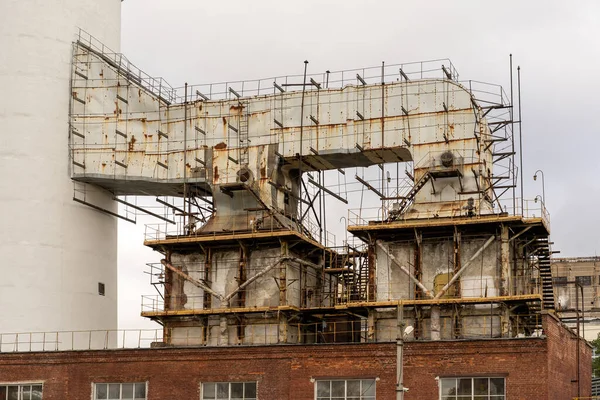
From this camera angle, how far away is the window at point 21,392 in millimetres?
52688

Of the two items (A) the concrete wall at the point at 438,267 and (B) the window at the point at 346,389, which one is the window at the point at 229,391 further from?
(A) the concrete wall at the point at 438,267

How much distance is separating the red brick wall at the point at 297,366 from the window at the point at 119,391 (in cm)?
30

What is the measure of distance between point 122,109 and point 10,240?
930 cm

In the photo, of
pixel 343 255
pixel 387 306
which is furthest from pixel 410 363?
pixel 343 255

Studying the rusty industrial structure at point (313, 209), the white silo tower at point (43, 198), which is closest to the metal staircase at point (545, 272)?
the rusty industrial structure at point (313, 209)

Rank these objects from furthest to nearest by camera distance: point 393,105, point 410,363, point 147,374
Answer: point 393,105 → point 147,374 → point 410,363

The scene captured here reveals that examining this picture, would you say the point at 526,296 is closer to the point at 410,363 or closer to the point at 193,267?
the point at 410,363

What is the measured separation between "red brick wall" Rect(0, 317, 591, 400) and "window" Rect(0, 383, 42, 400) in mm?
386

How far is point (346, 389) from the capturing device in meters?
47.6

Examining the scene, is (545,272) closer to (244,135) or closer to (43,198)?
(244,135)

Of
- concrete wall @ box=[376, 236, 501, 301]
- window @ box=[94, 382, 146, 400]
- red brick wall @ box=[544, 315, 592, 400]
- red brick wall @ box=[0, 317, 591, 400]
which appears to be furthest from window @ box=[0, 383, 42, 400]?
red brick wall @ box=[544, 315, 592, 400]

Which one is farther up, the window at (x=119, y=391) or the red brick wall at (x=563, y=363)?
the red brick wall at (x=563, y=363)

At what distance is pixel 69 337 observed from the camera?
59.1 meters

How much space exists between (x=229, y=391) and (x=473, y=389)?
11.0 metres
